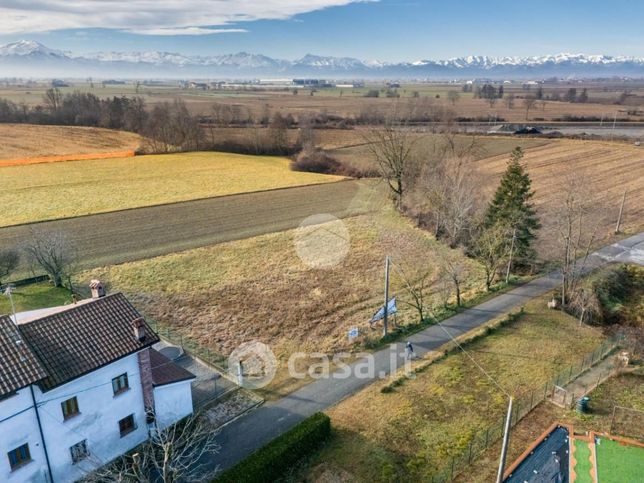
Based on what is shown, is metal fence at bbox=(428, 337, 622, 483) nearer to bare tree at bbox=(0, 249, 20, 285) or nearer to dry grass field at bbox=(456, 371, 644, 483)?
dry grass field at bbox=(456, 371, 644, 483)

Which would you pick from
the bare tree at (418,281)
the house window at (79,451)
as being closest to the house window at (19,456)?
the house window at (79,451)

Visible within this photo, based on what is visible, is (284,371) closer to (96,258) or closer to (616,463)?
(616,463)

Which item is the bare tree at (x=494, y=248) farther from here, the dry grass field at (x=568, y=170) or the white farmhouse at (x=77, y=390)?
the white farmhouse at (x=77, y=390)

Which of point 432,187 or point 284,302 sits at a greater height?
point 432,187

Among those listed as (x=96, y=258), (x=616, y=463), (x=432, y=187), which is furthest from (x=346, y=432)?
(x=432, y=187)

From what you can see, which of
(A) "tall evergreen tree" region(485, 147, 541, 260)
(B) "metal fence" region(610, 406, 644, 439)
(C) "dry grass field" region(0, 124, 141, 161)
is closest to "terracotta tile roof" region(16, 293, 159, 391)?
(B) "metal fence" region(610, 406, 644, 439)
